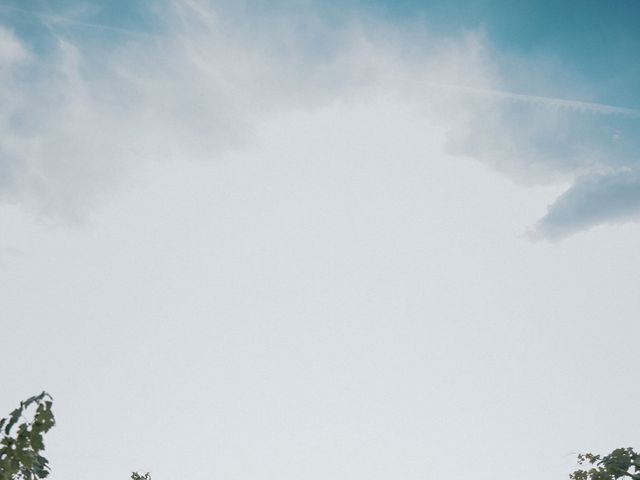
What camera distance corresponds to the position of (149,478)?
61.8ft

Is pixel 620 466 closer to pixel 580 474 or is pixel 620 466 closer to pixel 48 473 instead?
pixel 48 473

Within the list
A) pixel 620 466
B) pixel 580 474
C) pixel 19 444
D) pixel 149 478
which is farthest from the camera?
pixel 149 478

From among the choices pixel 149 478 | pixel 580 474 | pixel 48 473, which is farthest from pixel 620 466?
pixel 149 478

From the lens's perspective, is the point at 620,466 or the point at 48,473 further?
the point at 620,466

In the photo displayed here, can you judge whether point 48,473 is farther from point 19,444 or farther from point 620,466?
point 620,466

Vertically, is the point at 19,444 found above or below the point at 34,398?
below

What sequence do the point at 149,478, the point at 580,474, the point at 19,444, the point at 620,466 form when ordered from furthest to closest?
the point at 149,478 → the point at 580,474 → the point at 620,466 → the point at 19,444

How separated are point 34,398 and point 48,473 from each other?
997 mm

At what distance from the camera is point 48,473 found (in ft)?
14.0

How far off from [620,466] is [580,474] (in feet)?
34.3

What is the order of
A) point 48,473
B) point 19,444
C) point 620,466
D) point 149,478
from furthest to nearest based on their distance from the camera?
1. point 149,478
2. point 620,466
3. point 48,473
4. point 19,444

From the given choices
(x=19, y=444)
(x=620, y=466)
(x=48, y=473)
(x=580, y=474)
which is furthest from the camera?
(x=580, y=474)

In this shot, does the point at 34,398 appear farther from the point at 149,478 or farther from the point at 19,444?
the point at 149,478

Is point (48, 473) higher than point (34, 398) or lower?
lower
